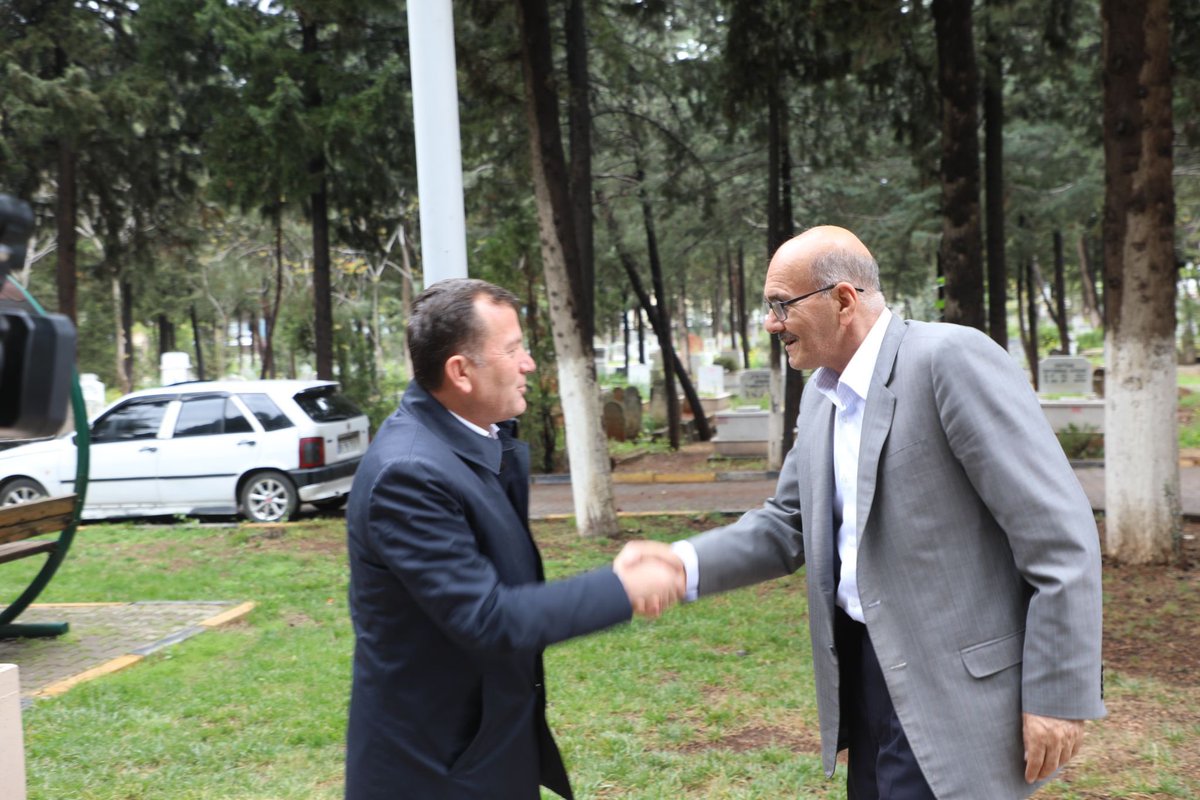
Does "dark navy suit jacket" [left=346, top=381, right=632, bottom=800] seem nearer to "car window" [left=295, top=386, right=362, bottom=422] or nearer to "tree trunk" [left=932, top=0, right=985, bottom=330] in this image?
"tree trunk" [left=932, top=0, right=985, bottom=330]

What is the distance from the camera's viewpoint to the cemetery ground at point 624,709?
15.7ft

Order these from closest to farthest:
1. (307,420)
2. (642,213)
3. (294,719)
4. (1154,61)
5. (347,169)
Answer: (294,719), (1154,61), (307,420), (347,169), (642,213)

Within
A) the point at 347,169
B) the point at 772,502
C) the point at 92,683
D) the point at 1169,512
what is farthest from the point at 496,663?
the point at 347,169

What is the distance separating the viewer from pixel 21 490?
→ 1337 centimetres

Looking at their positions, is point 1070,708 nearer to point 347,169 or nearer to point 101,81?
point 347,169

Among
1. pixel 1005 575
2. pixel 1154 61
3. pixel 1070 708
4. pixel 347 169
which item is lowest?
pixel 1070 708

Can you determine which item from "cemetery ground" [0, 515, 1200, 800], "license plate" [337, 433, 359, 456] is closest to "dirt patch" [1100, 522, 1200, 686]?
"cemetery ground" [0, 515, 1200, 800]

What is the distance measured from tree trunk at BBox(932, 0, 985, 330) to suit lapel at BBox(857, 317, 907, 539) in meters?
7.89

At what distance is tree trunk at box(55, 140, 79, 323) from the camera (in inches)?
693

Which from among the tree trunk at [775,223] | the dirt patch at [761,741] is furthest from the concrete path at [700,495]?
the dirt patch at [761,741]

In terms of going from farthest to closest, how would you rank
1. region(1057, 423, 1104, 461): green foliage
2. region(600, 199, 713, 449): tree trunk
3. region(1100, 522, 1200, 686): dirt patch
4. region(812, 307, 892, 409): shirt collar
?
region(600, 199, 713, 449): tree trunk < region(1057, 423, 1104, 461): green foliage < region(1100, 522, 1200, 686): dirt patch < region(812, 307, 892, 409): shirt collar

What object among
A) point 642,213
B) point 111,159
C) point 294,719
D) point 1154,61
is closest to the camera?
point 294,719

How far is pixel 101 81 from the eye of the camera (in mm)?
17656

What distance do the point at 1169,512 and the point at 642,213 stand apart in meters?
13.2
